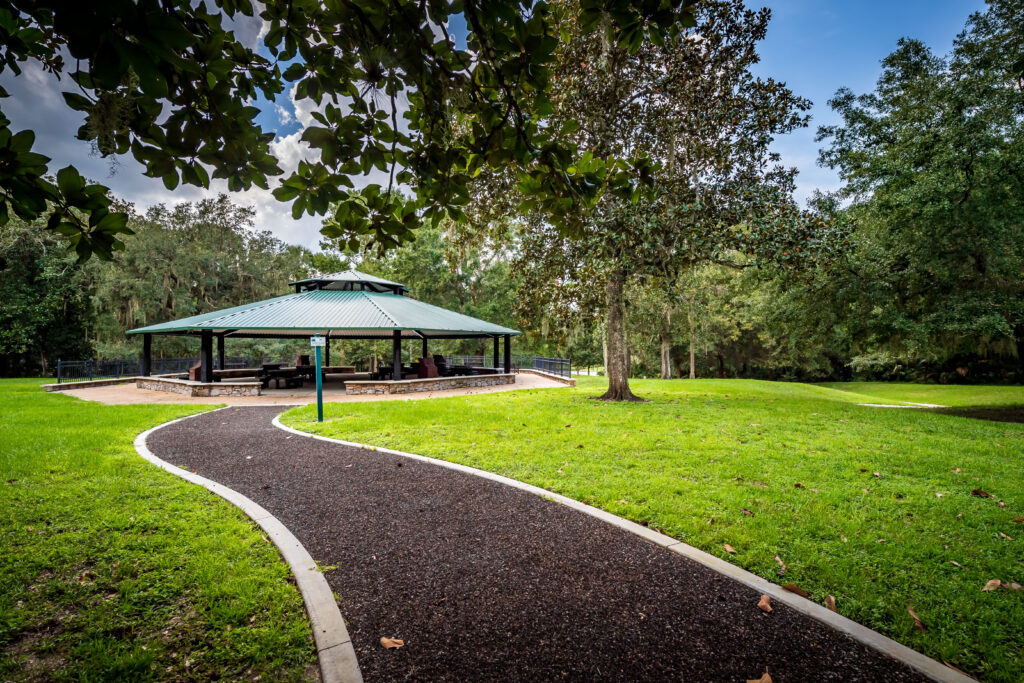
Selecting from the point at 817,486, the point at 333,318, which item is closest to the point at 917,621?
the point at 817,486

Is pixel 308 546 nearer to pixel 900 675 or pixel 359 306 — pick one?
pixel 900 675

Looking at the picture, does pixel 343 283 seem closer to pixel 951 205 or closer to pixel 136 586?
pixel 136 586

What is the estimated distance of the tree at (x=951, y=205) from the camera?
1112 cm

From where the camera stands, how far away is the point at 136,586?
3.16 meters

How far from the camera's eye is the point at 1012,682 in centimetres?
237

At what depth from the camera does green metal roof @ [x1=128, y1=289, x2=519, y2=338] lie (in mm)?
16422

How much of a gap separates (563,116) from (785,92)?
19.0 ft

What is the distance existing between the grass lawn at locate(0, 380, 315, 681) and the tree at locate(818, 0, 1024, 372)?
49.5ft

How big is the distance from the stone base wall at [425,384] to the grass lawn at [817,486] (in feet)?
16.3

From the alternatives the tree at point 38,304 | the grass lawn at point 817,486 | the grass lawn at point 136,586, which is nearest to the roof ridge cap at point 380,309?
the grass lawn at point 817,486

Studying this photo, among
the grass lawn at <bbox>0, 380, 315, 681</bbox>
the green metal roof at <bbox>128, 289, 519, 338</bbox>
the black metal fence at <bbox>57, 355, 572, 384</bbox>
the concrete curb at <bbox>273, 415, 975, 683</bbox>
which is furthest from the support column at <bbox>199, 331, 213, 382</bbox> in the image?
the concrete curb at <bbox>273, 415, 975, 683</bbox>

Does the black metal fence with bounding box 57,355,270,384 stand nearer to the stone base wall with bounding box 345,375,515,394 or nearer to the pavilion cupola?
the pavilion cupola

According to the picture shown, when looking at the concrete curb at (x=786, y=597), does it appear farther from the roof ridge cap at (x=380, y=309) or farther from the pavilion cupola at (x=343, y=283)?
the pavilion cupola at (x=343, y=283)

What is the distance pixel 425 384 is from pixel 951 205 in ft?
55.6
